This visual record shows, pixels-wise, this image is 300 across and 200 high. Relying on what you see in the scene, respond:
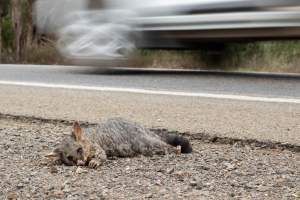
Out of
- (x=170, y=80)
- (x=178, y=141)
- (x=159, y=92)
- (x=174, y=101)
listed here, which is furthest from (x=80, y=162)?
(x=170, y=80)

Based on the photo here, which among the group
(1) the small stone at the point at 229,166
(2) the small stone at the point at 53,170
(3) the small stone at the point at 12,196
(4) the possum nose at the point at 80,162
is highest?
(4) the possum nose at the point at 80,162

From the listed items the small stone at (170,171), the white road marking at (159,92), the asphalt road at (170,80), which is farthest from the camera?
the asphalt road at (170,80)

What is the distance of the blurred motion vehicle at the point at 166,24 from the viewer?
669 centimetres

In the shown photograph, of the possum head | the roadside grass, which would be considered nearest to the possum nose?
the possum head

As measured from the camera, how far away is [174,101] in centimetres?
500

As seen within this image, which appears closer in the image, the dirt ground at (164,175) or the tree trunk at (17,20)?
the dirt ground at (164,175)

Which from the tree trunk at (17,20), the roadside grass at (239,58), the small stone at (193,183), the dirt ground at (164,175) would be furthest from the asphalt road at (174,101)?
the tree trunk at (17,20)

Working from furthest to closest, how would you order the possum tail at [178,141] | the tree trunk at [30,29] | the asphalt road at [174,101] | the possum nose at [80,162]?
the tree trunk at [30,29]
the asphalt road at [174,101]
the possum tail at [178,141]
the possum nose at [80,162]

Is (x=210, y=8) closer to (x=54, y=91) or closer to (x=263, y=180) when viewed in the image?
(x=54, y=91)

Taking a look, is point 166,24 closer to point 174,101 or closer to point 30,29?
point 174,101

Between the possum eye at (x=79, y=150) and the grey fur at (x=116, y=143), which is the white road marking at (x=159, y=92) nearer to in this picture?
the grey fur at (x=116, y=143)

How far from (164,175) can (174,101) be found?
181cm

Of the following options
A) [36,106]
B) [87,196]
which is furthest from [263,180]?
[36,106]

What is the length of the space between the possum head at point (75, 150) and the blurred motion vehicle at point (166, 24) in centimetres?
363
